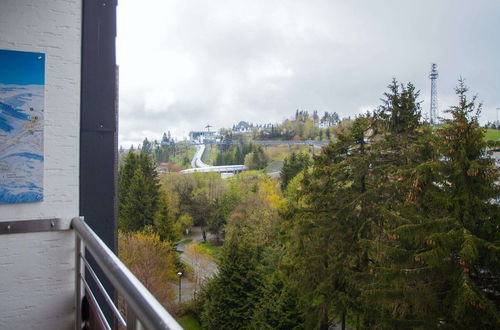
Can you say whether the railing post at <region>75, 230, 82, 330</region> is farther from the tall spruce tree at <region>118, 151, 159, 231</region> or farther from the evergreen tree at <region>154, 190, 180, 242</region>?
the tall spruce tree at <region>118, 151, 159, 231</region>

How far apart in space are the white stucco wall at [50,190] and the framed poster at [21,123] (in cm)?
4

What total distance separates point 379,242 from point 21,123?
17.4 feet

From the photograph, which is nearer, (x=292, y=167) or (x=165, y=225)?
(x=165, y=225)

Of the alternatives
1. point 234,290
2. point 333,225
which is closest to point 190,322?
point 234,290

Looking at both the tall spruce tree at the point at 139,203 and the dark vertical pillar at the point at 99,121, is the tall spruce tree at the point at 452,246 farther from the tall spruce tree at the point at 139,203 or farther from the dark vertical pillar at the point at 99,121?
the tall spruce tree at the point at 139,203

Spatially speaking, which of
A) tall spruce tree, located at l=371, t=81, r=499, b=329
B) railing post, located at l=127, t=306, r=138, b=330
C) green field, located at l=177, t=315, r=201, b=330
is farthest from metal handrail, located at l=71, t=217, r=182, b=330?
green field, located at l=177, t=315, r=201, b=330

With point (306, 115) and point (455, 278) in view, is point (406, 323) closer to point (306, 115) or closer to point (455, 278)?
point (455, 278)

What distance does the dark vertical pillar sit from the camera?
1996mm

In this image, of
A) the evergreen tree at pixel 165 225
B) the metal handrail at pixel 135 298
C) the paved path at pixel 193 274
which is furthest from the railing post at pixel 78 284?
the evergreen tree at pixel 165 225

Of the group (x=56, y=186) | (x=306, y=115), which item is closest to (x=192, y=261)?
(x=56, y=186)

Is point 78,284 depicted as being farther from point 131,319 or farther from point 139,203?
point 139,203

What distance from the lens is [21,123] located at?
1.93 m

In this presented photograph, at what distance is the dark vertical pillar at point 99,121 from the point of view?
78.6 inches

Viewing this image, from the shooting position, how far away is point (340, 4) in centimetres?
3975
